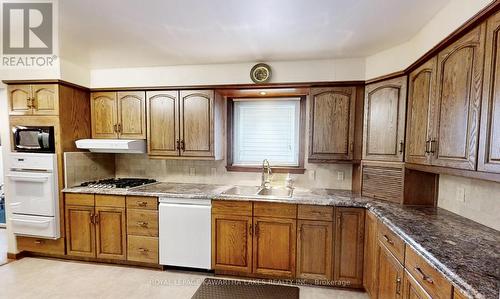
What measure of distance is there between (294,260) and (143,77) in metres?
2.92

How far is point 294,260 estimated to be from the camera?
243 cm

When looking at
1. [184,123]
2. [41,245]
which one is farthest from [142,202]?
[41,245]

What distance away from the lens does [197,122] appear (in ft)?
9.59

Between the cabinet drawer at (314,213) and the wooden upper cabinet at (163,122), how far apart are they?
1675 mm

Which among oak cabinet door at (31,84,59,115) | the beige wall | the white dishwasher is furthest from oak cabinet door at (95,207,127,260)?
the beige wall

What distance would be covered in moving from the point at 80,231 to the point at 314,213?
275 cm

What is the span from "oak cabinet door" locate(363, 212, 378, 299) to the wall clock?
6.02 feet

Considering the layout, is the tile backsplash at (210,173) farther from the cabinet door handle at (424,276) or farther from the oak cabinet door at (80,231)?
the cabinet door handle at (424,276)

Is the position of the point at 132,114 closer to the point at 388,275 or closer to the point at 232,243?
the point at 232,243

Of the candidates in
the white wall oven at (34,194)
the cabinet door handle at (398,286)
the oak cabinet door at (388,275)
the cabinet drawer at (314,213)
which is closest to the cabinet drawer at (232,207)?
the cabinet drawer at (314,213)

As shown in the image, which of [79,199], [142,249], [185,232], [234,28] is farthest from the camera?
[79,199]

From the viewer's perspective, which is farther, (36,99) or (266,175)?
(266,175)

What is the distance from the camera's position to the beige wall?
1.59m

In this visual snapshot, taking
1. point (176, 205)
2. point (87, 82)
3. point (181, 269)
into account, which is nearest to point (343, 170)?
point (176, 205)
